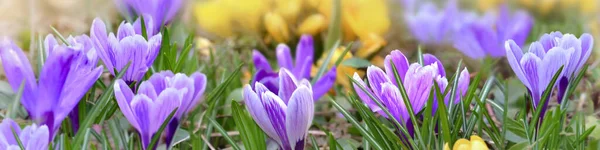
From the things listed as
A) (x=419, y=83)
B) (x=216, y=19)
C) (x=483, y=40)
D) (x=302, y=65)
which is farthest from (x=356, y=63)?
(x=216, y=19)

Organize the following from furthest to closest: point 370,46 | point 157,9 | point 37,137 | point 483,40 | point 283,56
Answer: point 370,46 < point 483,40 < point 283,56 < point 157,9 < point 37,137

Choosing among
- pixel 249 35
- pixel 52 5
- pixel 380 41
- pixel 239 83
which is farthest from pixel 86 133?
pixel 52 5

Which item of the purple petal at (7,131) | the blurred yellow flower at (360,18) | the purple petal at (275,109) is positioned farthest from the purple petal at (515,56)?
the blurred yellow flower at (360,18)

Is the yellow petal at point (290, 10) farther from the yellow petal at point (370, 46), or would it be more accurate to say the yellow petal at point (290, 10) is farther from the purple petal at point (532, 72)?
the purple petal at point (532, 72)

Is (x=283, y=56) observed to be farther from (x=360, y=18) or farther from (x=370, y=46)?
(x=360, y=18)

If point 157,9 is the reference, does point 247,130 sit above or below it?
below

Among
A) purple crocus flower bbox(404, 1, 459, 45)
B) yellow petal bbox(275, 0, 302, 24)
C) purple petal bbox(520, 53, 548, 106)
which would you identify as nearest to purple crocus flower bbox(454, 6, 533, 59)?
purple crocus flower bbox(404, 1, 459, 45)

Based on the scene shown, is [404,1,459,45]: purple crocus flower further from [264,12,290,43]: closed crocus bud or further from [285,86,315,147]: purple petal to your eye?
[285,86,315,147]: purple petal
